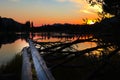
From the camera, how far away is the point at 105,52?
941 cm

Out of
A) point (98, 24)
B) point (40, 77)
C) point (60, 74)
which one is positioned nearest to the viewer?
point (40, 77)

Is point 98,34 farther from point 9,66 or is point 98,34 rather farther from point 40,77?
point 9,66

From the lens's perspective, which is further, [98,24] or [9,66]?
[9,66]

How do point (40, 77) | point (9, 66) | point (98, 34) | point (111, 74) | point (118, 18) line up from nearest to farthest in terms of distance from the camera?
point (40, 77) → point (118, 18) → point (98, 34) → point (111, 74) → point (9, 66)

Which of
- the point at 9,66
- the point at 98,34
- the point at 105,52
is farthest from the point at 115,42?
the point at 9,66

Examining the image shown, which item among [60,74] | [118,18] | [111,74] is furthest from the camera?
[60,74]

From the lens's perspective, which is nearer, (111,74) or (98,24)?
(98,24)

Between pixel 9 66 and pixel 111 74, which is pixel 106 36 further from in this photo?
pixel 9 66

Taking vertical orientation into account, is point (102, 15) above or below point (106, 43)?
above

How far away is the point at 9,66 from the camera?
14828 millimetres

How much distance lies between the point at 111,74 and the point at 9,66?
6.46m

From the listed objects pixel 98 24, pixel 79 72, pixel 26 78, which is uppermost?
pixel 98 24

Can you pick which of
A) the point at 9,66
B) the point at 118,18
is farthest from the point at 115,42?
the point at 9,66

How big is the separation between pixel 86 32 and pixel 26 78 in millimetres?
4118
